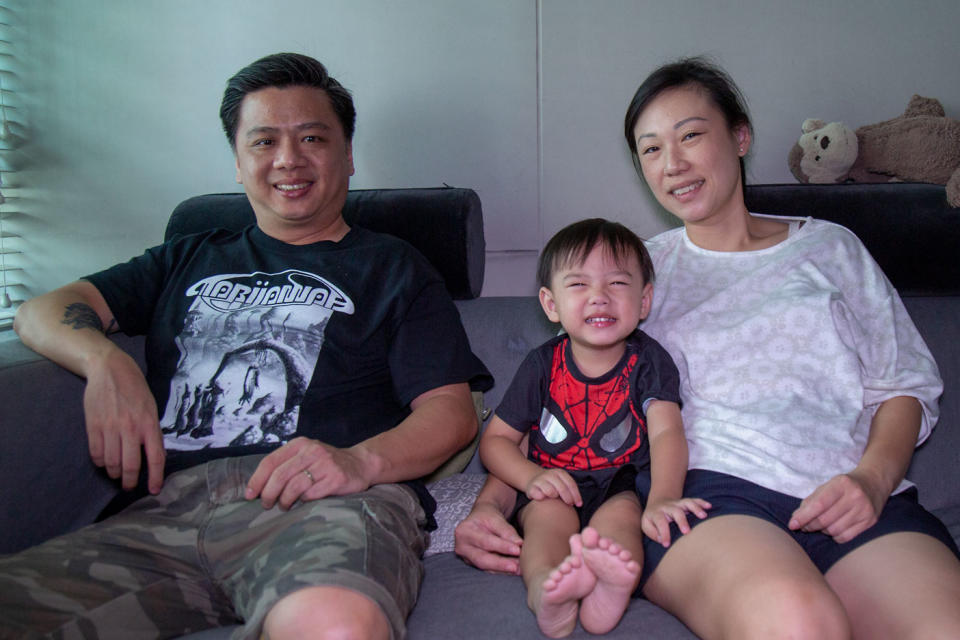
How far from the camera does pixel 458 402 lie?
1.29 meters

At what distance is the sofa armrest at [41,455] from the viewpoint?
46.5 inches

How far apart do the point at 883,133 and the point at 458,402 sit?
4.32 ft

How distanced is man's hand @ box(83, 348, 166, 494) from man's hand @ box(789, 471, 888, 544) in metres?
1.01

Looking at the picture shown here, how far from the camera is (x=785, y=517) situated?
1.09 m

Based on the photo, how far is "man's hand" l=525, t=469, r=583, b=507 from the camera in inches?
46.1

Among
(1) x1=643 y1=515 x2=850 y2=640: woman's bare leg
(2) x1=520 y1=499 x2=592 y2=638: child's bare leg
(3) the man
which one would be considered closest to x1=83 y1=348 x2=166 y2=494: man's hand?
(3) the man

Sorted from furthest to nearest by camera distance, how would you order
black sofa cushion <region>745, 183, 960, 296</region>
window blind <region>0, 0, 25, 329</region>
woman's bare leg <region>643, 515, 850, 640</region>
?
window blind <region>0, 0, 25, 329</region>, black sofa cushion <region>745, 183, 960, 296</region>, woman's bare leg <region>643, 515, 850, 640</region>

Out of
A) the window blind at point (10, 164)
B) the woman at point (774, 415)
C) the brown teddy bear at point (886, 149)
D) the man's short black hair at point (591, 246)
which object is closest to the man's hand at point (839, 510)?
the woman at point (774, 415)

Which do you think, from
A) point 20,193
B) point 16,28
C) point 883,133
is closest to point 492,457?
point 883,133

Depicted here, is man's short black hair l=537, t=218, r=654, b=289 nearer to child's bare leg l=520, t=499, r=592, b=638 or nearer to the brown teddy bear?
child's bare leg l=520, t=499, r=592, b=638

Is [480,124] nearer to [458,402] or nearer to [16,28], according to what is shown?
[458,402]

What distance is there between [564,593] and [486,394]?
0.79 metres


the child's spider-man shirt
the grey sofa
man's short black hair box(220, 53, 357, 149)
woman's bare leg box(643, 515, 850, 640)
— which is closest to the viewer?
woman's bare leg box(643, 515, 850, 640)

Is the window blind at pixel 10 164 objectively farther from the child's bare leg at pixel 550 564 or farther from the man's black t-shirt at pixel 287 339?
the child's bare leg at pixel 550 564
